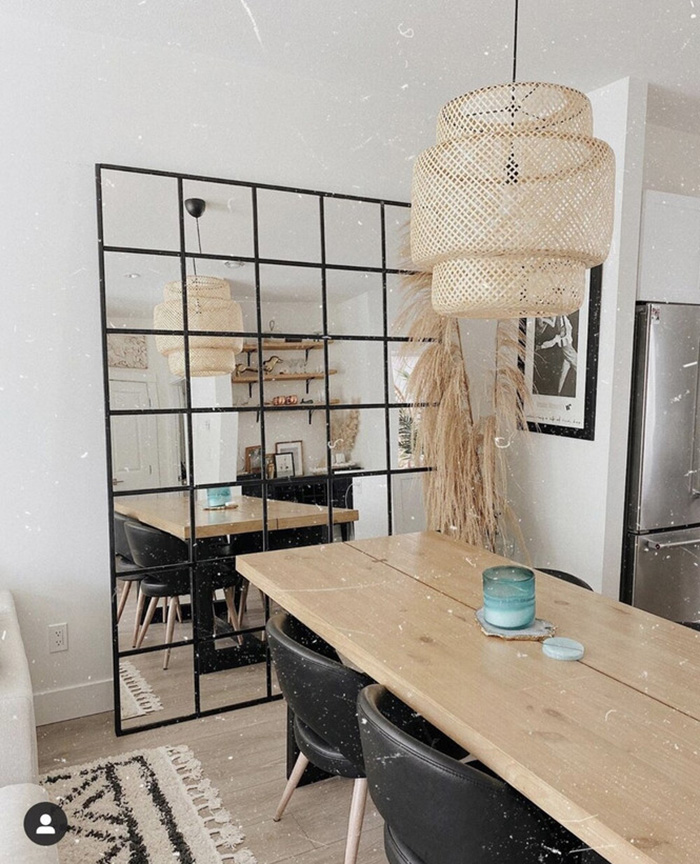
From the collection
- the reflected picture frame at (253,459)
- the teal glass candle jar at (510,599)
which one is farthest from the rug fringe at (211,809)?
the reflected picture frame at (253,459)

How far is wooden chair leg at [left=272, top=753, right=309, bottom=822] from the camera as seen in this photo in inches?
76.5

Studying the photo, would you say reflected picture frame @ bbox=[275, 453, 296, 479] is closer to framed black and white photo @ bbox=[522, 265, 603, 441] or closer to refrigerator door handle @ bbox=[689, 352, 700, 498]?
framed black and white photo @ bbox=[522, 265, 603, 441]

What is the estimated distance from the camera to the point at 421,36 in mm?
2541

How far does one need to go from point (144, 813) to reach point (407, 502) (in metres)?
1.63

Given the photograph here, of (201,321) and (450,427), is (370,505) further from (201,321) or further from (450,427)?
(201,321)

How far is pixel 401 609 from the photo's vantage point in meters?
1.77

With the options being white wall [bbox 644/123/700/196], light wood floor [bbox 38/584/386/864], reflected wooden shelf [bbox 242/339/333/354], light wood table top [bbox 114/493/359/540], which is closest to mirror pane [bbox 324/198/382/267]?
reflected wooden shelf [bbox 242/339/333/354]

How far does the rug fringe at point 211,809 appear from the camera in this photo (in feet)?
6.09

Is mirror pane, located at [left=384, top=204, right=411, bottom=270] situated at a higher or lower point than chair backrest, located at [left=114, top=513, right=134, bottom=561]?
higher

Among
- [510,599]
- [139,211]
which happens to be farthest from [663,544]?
[139,211]

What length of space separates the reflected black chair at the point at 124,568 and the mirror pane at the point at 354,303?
3.72 ft

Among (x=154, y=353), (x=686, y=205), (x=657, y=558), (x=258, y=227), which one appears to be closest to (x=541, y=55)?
(x=686, y=205)

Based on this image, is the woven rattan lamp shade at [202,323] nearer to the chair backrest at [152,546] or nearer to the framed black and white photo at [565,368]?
the chair backrest at [152,546]

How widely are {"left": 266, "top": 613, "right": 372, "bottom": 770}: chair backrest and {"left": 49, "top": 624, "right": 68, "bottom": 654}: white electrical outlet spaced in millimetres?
1266
